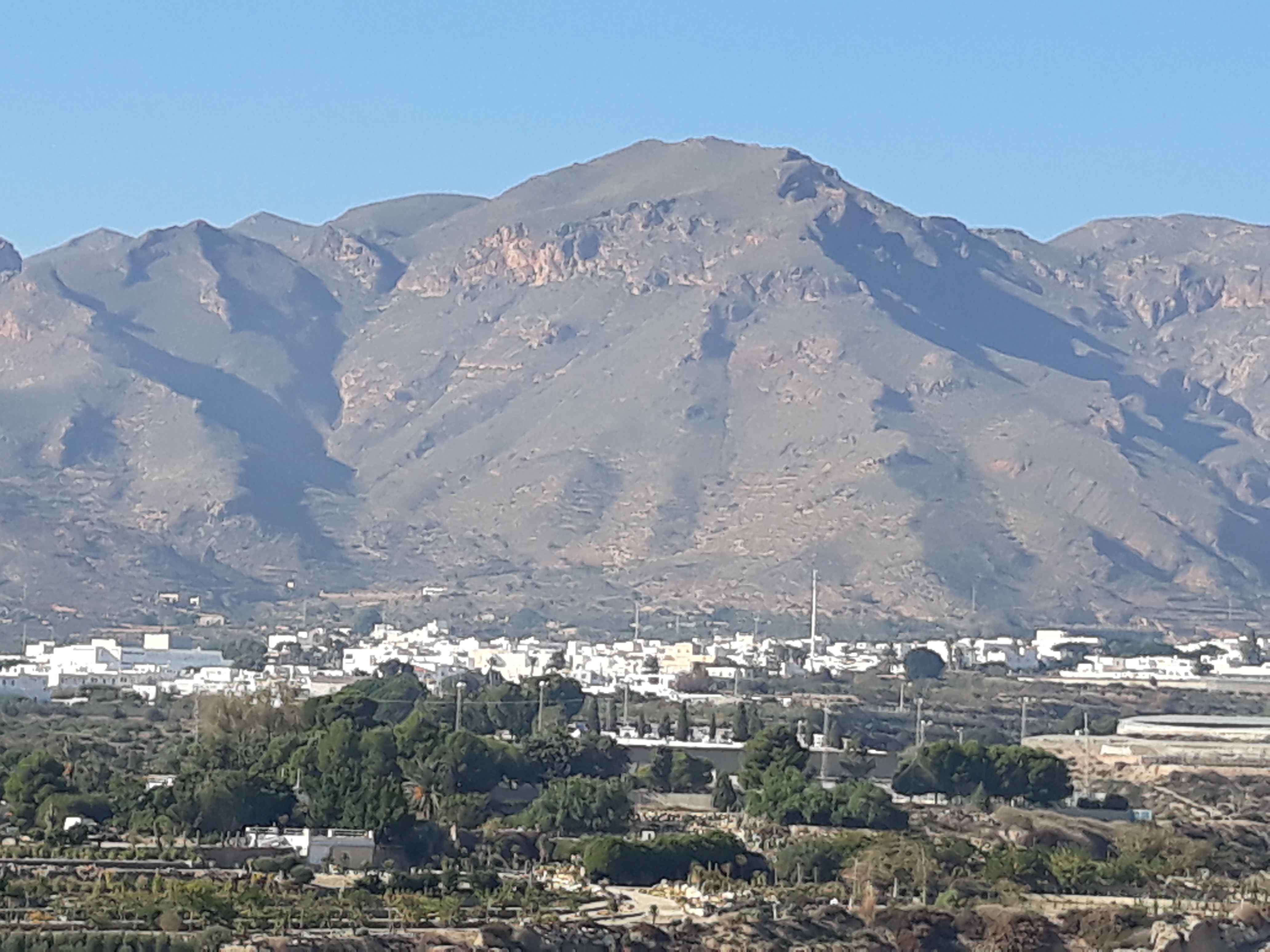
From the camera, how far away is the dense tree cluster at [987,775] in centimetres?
9619

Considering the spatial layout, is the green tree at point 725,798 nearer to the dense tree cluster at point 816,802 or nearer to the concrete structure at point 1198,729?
the dense tree cluster at point 816,802

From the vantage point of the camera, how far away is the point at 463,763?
89375 millimetres

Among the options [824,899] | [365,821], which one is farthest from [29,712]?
[824,899]

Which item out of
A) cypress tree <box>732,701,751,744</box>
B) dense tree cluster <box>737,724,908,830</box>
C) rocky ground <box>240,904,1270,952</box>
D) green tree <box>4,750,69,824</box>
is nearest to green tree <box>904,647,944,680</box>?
cypress tree <box>732,701,751,744</box>

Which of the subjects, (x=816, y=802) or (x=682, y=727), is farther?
(x=682, y=727)

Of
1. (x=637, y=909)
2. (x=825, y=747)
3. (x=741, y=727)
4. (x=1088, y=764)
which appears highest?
(x=741, y=727)

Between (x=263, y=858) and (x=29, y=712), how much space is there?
57.4m

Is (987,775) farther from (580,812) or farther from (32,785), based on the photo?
(32,785)

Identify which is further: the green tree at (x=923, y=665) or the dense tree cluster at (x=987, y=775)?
the green tree at (x=923, y=665)

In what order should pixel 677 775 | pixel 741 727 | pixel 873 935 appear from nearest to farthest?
pixel 873 935, pixel 677 775, pixel 741 727

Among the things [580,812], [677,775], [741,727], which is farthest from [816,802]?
[741,727]

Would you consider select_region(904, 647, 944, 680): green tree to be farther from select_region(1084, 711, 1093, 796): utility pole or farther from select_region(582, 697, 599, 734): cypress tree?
select_region(582, 697, 599, 734): cypress tree

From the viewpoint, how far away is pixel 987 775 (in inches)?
3829

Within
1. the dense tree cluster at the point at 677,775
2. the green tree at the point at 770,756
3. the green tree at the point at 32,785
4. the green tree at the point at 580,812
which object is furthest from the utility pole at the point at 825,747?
the green tree at the point at 32,785
